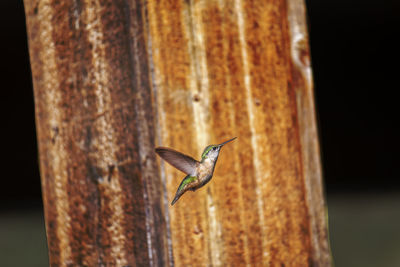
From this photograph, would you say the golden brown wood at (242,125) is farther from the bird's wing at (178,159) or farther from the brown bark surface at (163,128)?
the bird's wing at (178,159)

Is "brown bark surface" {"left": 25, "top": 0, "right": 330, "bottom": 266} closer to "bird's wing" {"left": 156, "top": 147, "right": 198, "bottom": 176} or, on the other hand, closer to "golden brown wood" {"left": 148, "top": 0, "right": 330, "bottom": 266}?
"golden brown wood" {"left": 148, "top": 0, "right": 330, "bottom": 266}

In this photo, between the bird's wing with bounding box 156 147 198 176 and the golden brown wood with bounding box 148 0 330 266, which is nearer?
the bird's wing with bounding box 156 147 198 176

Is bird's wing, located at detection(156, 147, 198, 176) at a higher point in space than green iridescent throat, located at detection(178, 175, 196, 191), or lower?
higher

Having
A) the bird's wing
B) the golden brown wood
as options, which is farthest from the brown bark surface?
the bird's wing

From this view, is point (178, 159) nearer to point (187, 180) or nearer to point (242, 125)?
point (187, 180)

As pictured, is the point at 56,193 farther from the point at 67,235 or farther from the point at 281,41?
the point at 281,41

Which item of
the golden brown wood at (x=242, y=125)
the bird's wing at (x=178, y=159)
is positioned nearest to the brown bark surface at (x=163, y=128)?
the golden brown wood at (x=242, y=125)
